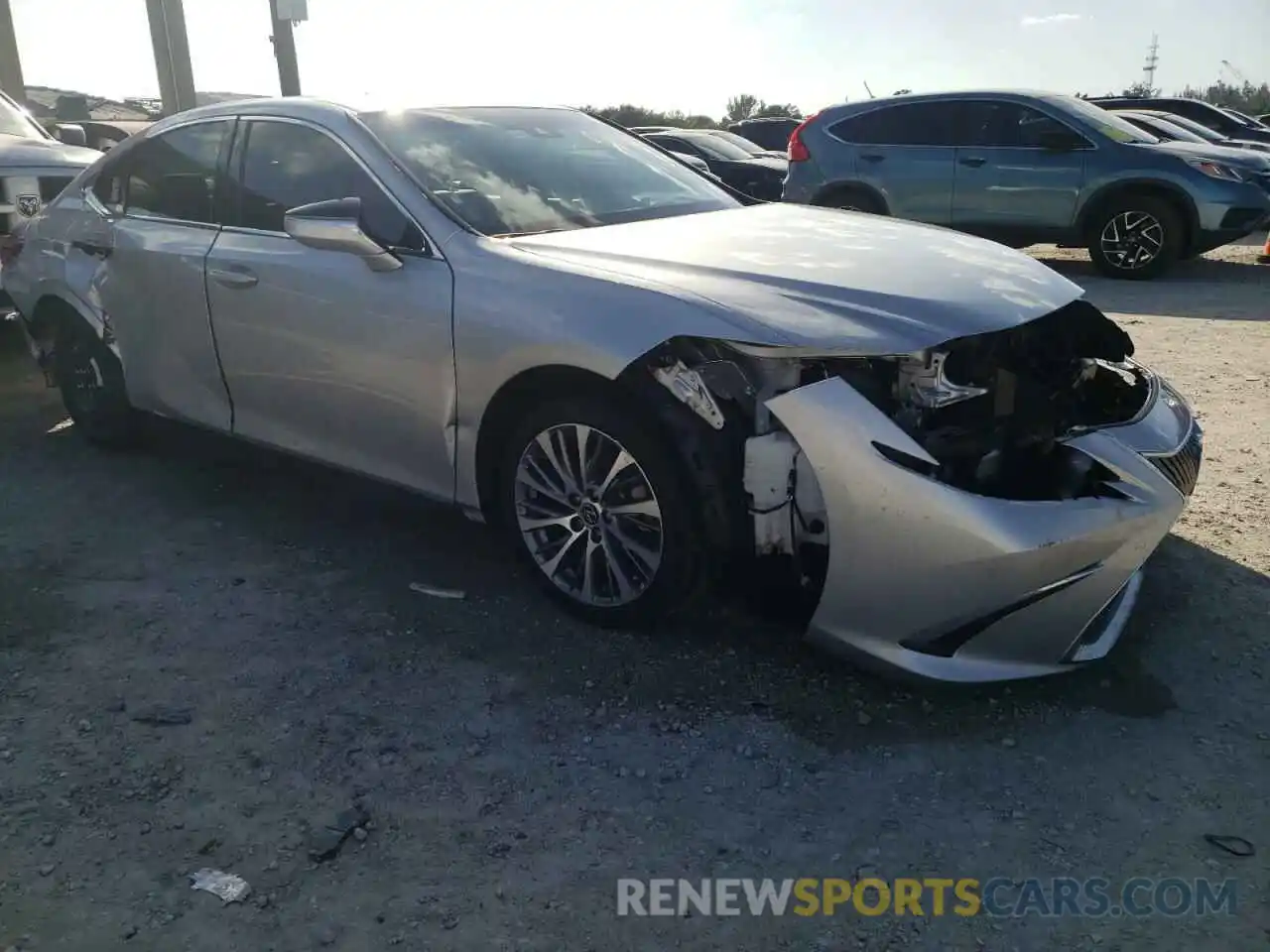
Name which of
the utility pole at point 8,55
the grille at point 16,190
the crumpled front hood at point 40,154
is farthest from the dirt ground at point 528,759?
the utility pole at point 8,55

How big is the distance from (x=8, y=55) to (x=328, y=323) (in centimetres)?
1625

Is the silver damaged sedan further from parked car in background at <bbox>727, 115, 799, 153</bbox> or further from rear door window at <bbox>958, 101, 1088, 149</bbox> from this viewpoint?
parked car in background at <bbox>727, 115, 799, 153</bbox>

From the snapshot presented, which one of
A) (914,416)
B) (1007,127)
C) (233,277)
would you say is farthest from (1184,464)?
(1007,127)

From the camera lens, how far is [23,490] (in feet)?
15.8

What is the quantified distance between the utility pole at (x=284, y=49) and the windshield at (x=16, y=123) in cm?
727

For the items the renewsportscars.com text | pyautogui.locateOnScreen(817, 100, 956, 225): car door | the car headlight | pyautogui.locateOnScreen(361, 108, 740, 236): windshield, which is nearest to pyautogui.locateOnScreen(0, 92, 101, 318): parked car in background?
pyautogui.locateOnScreen(361, 108, 740, 236): windshield

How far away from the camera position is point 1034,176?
1005 cm

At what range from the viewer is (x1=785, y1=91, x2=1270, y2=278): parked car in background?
A: 956 centimetres

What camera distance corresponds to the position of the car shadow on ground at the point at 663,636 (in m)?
2.95

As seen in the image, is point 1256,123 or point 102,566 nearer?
point 102,566

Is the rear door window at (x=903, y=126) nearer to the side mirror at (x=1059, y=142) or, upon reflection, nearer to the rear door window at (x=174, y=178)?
the side mirror at (x=1059, y=142)

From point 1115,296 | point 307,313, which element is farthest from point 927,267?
point 1115,296

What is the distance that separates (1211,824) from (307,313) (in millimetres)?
3152

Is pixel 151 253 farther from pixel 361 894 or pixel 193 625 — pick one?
pixel 361 894
